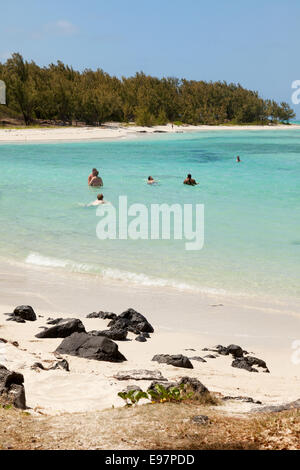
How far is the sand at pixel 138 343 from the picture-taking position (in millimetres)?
5527

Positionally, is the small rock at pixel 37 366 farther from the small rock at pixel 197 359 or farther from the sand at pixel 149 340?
the small rock at pixel 197 359

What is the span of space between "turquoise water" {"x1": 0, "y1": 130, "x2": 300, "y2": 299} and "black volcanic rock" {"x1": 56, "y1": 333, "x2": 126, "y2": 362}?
428cm

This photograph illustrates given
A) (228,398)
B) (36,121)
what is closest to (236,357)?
(228,398)

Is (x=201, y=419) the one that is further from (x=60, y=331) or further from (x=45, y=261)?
(x=45, y=261)

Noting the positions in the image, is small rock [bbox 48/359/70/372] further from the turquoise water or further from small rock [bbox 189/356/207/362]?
the turquoise water

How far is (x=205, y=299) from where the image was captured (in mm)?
10203

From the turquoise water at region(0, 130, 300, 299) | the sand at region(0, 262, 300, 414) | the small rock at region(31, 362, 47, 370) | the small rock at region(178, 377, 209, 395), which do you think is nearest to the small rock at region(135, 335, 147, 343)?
the sand at region(0, 262, 300, 414)

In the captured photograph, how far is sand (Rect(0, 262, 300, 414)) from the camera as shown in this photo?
18.1 ft

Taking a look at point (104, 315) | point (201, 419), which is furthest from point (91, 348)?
point (201, 419)

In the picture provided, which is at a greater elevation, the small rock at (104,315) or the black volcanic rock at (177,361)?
the black volcanic rock at (177,361)

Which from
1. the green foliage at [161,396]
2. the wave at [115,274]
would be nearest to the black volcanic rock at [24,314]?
the wave at [115,274]

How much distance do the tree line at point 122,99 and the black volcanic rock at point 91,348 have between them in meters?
85.1

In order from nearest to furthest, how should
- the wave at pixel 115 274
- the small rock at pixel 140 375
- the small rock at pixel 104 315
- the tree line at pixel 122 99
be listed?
the small rock at pixel 140 375 → the small rock at pixel 104 315 → the wave at pixel 115 274 → the tree line at pixel 122 99
